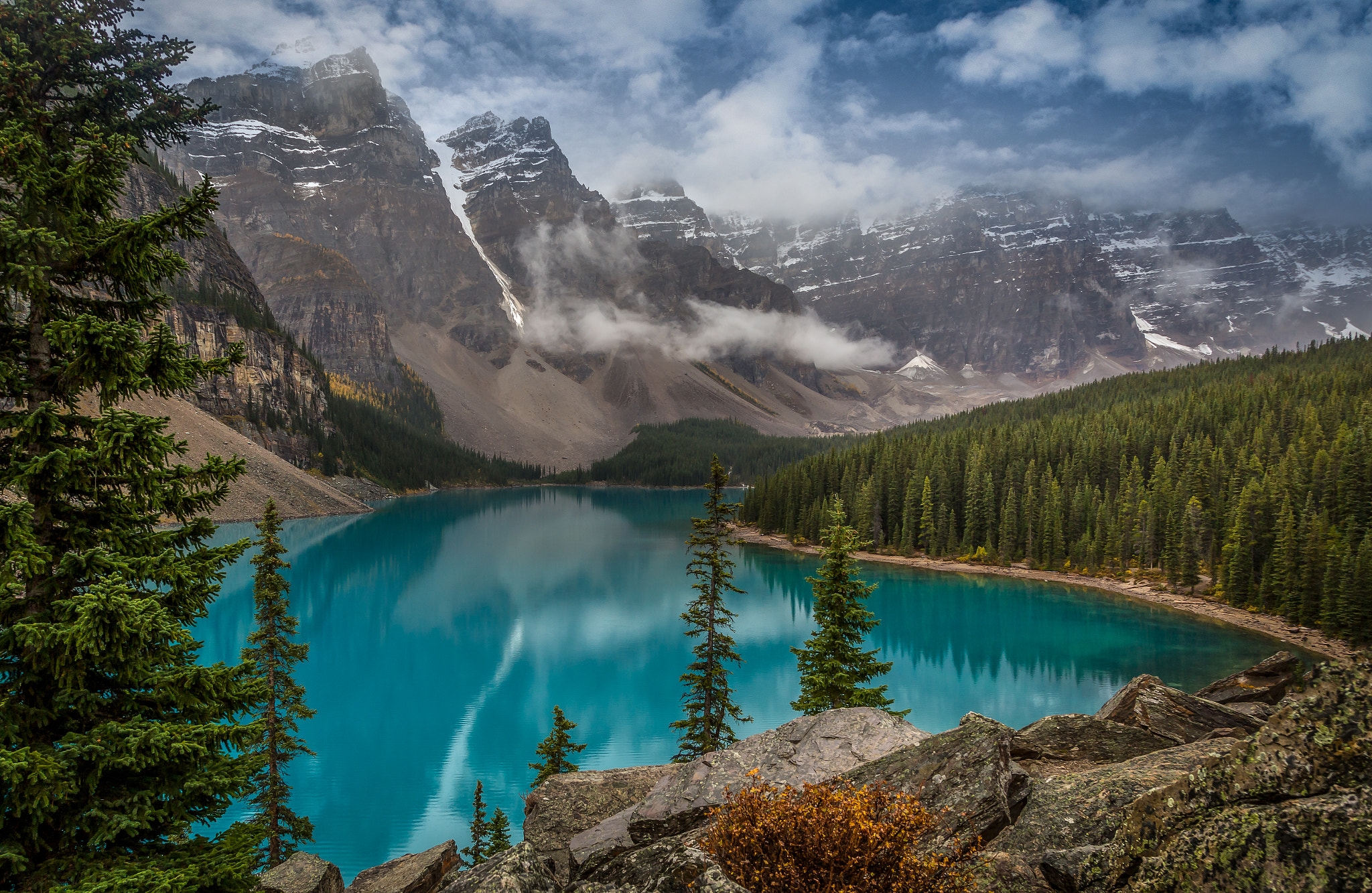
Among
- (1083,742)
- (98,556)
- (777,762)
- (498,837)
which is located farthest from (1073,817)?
(498,837)

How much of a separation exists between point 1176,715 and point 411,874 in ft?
42.2

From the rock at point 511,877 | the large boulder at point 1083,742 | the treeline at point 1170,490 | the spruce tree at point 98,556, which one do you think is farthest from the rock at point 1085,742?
the treeline at point 1170,490

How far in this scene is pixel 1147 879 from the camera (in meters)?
4.37

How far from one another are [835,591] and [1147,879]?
15.2 meters

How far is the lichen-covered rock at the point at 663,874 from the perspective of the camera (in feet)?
16.3

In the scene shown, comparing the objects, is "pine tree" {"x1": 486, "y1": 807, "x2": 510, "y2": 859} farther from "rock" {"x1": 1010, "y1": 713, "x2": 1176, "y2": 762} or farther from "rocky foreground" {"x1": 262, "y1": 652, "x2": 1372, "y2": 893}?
"rock" {"x1": 1010, "y1": 713, "x2": 1176, "y2": 762}

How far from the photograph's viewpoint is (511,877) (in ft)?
20.4

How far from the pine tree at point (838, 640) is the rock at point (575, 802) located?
23.1 feet

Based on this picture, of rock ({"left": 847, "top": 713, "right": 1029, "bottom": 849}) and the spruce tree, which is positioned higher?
the spruce tree

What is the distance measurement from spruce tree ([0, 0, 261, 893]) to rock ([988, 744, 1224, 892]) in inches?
284

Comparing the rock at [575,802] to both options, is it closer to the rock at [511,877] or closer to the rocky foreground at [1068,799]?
the rocky foreground at [1068,799]

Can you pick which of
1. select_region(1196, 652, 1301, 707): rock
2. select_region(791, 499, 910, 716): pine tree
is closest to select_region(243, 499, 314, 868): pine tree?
select_region(791, 499, 910, 716): pine tree

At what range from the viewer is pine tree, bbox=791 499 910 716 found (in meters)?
18.8

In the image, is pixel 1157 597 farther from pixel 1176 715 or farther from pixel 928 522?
pixel 1176 715
